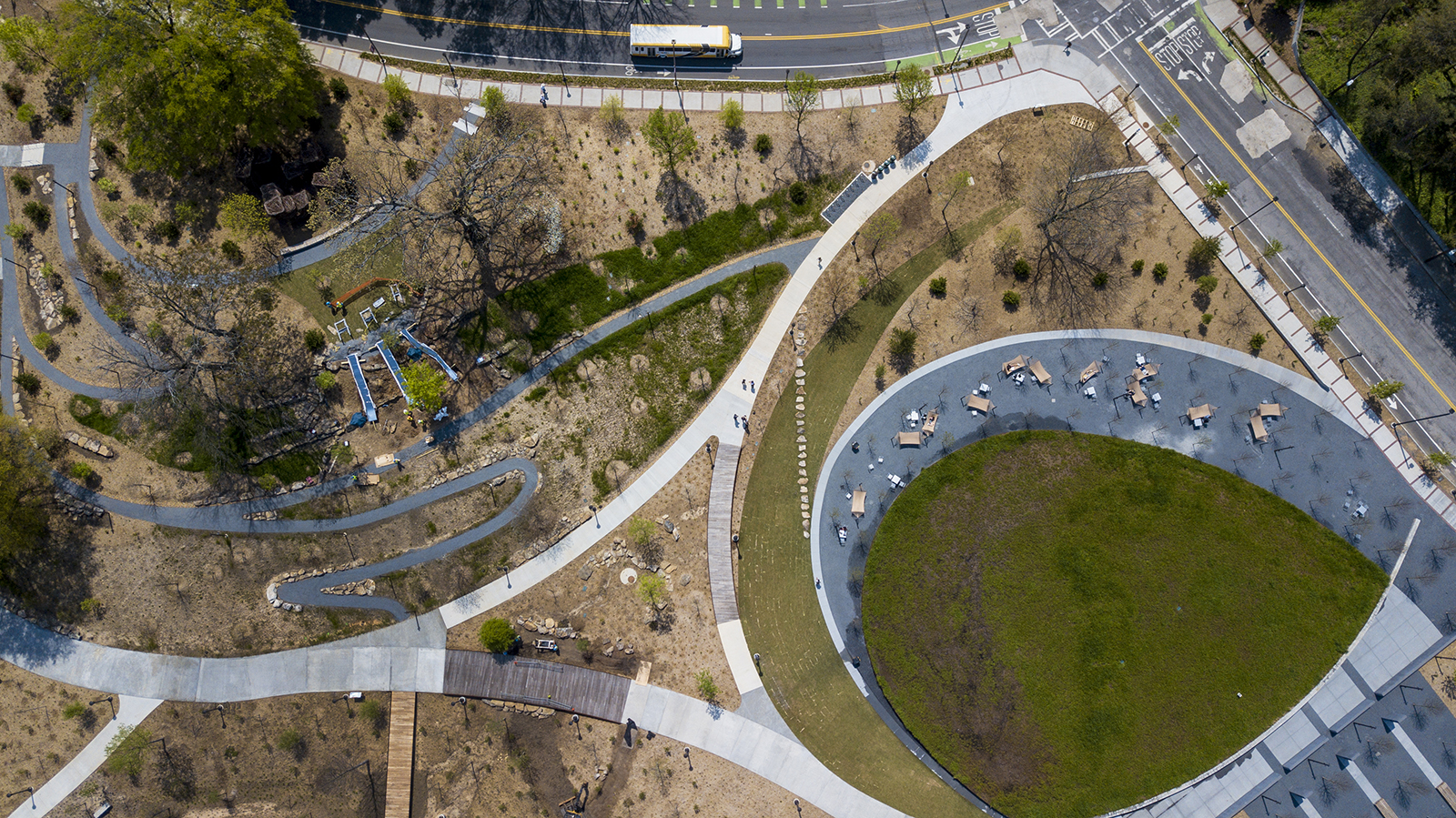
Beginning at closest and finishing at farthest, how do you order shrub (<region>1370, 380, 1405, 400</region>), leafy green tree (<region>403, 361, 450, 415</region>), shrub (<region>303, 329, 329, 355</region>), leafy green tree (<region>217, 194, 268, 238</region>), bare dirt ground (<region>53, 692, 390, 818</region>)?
leafy green tree (<region>403, 361, 450, 415</region>), leafy green tree (<region>217, 194, 268, 238</region>), bare dirt ground (<region>53, 692, 390, 818</region>), shrub (<region>1370, 380, 1405, 400</region>), shrub (<region>303, 329, 329, 355</region>)

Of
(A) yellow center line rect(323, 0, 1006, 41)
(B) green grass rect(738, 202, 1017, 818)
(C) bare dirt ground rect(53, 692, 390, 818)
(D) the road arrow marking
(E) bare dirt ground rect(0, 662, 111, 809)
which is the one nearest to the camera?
(E) bare dirt ground rect(0, 662, 111, 809)

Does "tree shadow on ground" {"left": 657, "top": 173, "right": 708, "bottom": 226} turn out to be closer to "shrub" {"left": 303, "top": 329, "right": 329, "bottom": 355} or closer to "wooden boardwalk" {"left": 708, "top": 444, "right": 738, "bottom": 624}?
"wooden boardwalk" {"left": 708, "top": 444, "right": 738, "bottom": 624}

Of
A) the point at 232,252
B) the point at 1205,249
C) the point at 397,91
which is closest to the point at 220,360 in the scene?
the point at 232,252

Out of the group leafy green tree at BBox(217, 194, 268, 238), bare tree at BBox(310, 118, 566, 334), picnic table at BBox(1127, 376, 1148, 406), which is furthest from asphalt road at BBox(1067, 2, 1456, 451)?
leafy green tree at BBox(217, 194, 268, 238)

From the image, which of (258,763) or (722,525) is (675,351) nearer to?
(722,525)

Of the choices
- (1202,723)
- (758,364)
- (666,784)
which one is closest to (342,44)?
(758,364)

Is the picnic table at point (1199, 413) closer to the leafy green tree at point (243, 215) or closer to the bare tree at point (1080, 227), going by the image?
the bare tree at point (1080, 227)

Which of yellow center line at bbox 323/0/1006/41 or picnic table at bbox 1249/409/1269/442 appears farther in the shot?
yellow center line at bbox 323/0/1006/41
